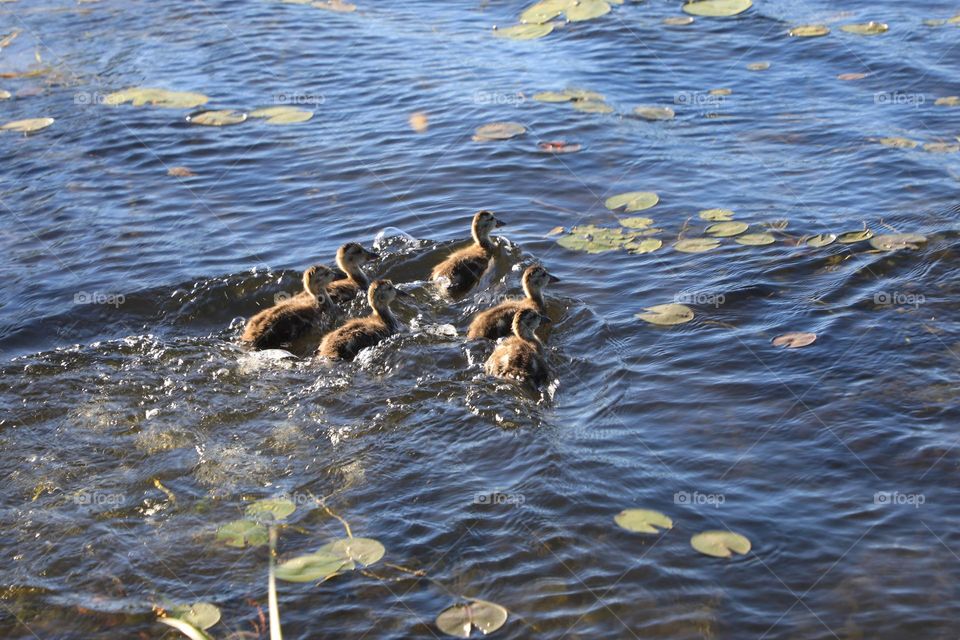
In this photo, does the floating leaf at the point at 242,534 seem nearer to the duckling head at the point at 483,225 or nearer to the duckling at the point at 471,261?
the duckling at the point at 471,261

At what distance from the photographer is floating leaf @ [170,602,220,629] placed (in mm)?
6238

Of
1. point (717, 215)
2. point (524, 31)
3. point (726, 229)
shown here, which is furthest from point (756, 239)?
point (524, 31)

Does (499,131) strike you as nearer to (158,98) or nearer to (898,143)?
(898,143)

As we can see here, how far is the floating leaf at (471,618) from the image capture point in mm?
6082

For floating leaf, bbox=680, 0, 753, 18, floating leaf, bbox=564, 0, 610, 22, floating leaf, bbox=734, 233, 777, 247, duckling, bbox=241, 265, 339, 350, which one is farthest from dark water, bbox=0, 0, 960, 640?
floating leaf, bbox=564, 0, 610, 22

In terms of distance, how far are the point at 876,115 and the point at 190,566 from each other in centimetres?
914

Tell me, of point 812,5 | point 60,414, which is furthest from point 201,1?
point 60,414

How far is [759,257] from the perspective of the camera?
997cm

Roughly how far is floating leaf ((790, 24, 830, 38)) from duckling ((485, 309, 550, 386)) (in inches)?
309

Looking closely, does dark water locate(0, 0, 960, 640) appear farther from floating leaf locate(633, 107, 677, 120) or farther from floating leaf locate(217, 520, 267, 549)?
floating leaf locate(633, 107, 677, 120)

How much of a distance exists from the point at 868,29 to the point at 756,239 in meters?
5.98

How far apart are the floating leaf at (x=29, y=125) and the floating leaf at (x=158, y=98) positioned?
2.91ft

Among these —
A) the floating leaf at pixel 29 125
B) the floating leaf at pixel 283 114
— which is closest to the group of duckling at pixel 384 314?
the floating leaf at pixel 283 114

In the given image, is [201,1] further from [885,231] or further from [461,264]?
[885,231]
